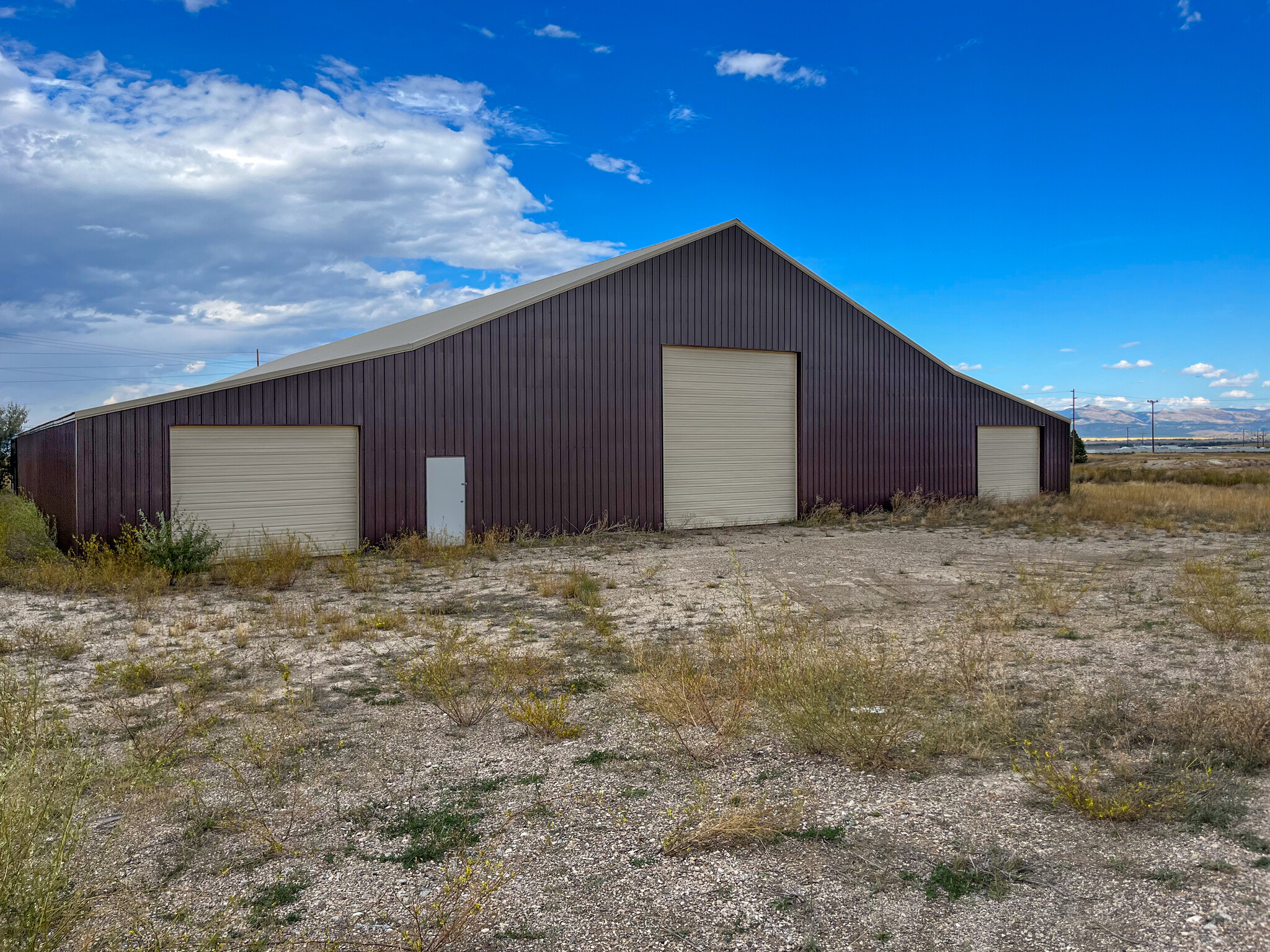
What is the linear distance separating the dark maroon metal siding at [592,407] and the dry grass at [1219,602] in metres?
9.99

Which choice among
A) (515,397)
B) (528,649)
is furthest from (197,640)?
(515,397)

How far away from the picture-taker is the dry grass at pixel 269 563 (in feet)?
37.2

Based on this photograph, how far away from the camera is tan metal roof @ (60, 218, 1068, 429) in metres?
13.7

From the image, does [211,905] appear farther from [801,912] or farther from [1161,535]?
[1161,535]

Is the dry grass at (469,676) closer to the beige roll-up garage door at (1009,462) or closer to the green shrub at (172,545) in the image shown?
the green shrub at (172,545)

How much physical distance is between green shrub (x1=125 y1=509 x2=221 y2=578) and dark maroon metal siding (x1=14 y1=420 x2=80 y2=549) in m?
1.07

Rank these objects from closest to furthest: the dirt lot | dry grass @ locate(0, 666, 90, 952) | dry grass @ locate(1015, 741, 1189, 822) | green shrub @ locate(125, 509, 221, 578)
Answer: dry grass @ locate(0, 666, 90, 952), the dirt lot, dry grass @ locate(1015, 741, 1189, 822), green shrub @ locate(125, 509, 221, 578)

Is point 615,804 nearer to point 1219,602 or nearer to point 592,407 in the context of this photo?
point 1219,602

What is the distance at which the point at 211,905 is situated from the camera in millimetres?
3221

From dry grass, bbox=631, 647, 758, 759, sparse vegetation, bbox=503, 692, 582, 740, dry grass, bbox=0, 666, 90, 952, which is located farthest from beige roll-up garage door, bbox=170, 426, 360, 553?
sparse vegetation, bbox=503, 692, 582, 740

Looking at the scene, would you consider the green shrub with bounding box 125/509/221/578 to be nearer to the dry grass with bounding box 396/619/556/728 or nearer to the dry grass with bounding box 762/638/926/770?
the dry grass with bounding box 396/619/556/728

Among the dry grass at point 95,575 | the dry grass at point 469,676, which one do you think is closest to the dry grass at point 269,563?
the dry grass at point 95,575

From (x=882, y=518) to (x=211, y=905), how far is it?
18.9m

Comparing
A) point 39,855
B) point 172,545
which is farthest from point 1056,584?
point 172,545
